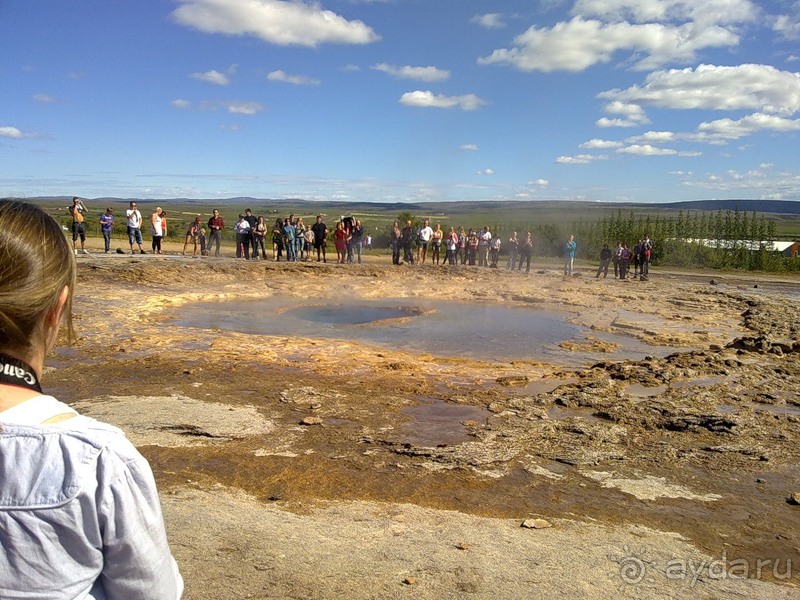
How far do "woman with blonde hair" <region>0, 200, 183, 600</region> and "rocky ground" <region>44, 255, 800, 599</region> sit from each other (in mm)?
2079

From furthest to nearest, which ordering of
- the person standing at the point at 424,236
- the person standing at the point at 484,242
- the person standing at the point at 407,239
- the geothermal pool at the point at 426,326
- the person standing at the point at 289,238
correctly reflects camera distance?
the person standing at the point at 484,242
the person standing at the point at 424,236
the person standing at the point at 407,239
the person standing at the point at 289,238
the geothermal pool at the point at 426,326

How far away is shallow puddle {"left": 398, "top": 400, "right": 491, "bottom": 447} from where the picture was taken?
5.75 meters

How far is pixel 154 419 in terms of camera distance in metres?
5.86

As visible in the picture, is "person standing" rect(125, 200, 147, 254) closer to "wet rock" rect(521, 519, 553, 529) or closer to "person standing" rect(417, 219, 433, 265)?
"person standing" rect(417, 219, 433, 265)

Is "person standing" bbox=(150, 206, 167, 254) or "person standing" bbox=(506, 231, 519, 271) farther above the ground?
"person standing" bbox=(150, 206, 167, 254)

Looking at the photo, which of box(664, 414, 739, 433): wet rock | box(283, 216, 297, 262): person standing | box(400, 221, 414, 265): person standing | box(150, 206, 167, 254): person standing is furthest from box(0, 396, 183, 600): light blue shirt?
box(400, 221, 414, 265): person standing

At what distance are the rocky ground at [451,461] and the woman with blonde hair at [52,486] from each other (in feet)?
6.82

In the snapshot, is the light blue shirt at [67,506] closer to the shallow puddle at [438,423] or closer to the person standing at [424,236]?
the shallow puddle at [438,423]

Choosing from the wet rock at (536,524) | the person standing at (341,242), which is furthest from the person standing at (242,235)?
the wet rock at (536,524)

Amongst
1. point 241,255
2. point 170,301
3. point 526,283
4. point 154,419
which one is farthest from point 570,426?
point 241,255

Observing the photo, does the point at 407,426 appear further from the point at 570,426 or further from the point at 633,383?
the point at 633,383

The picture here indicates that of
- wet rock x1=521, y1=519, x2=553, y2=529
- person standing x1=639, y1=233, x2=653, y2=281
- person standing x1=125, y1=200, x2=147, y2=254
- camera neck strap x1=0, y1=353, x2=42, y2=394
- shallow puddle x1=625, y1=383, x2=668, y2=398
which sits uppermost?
person standing x1=125, y1=200, x2=147, y2=254

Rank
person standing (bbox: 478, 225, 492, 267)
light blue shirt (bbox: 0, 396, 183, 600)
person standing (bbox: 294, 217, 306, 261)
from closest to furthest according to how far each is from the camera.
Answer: light blue shirt (bbox: 0, 396, 183, 600) < person standing (bbox: 294, 217, 306, 261) < person standing (bbox: 478, 225, 492, 267)

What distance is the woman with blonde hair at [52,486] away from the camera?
3.78 ft
